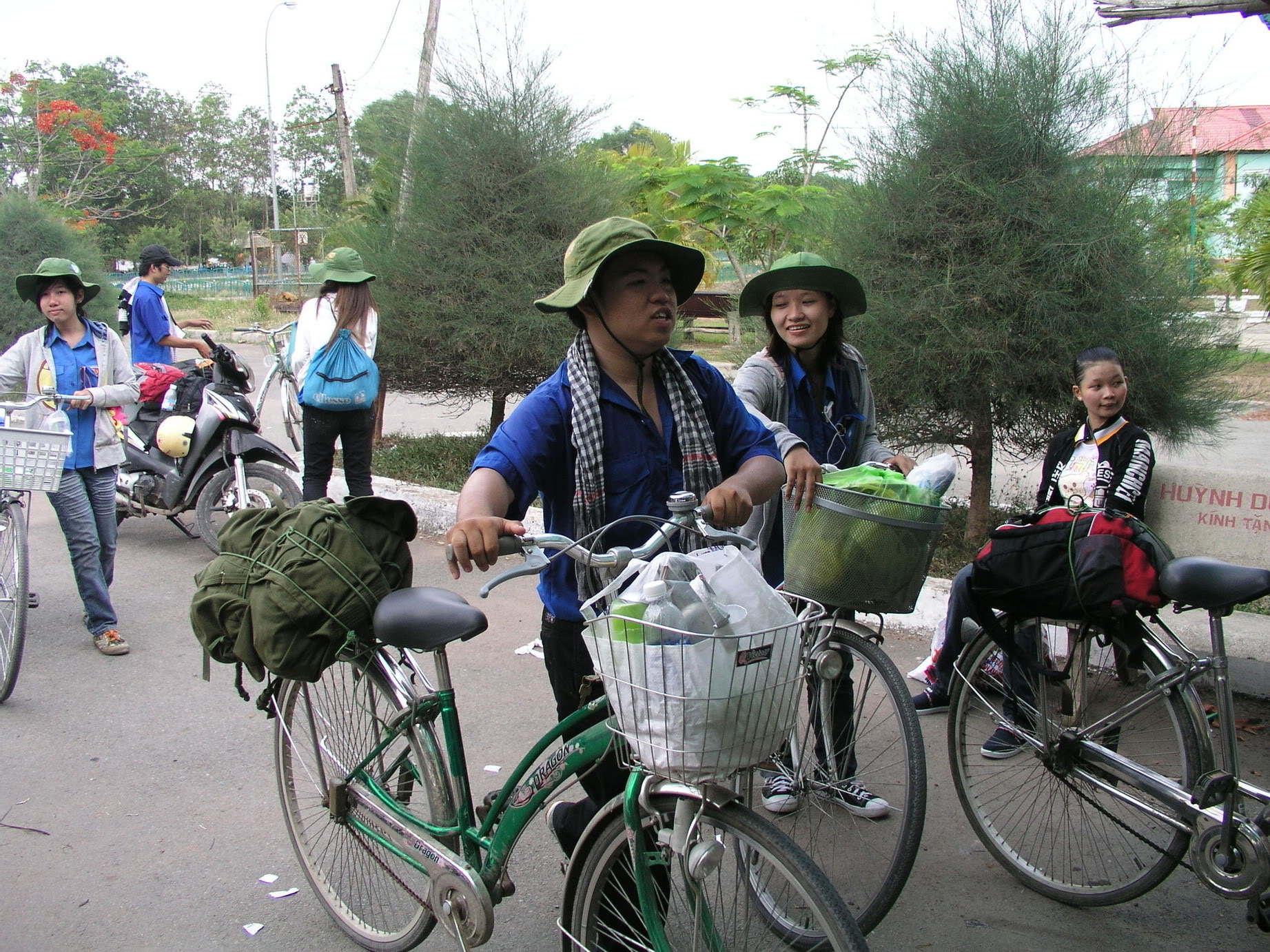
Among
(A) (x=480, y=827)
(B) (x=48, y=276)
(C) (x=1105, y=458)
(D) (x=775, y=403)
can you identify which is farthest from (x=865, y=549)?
(B) (x=48, y=276)

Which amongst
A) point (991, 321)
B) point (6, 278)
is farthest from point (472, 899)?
point (6, 278)

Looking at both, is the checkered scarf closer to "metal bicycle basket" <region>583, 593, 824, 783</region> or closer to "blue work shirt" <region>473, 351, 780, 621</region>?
"blue work shirt" <region>473, 351, 780, 621</region>

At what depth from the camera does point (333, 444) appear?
6895 mm

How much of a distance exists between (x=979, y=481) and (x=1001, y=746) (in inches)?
123

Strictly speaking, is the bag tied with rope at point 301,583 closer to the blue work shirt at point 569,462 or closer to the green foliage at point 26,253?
the blue work shirt at point 569,462

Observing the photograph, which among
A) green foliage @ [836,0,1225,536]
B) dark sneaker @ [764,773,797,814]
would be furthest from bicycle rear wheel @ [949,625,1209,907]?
green foliage @ [836,0,1225,536]

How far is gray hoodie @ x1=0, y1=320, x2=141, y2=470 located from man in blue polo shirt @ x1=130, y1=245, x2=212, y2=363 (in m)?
2.84

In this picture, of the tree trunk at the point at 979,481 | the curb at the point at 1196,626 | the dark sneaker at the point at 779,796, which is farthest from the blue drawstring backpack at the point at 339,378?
the dark sneaker at the point at 779,796

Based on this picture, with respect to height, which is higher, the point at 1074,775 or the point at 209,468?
the point at 209,468

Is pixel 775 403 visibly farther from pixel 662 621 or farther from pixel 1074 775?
pixel 662 621

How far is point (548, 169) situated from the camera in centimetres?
858

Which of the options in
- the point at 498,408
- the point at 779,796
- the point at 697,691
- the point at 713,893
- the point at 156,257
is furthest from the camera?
the point at 498,408

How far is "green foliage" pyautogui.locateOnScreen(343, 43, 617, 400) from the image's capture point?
27.6 feet

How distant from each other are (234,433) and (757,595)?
5.99 m
